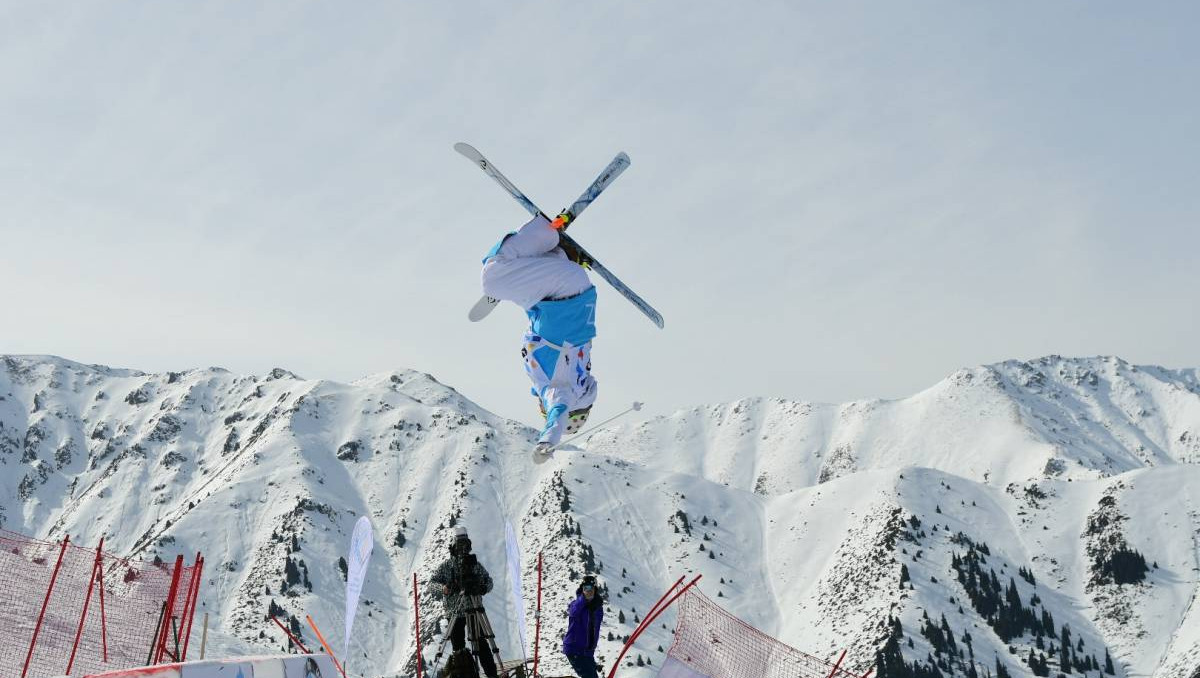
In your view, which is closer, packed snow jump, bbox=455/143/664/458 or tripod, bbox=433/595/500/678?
tripod, bbox=433/595/500/678

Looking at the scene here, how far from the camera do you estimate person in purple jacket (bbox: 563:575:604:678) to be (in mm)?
16875

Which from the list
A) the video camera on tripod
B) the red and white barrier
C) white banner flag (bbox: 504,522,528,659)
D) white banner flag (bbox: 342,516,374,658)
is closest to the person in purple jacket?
white banner flag (bbox: 504,522,528,659)

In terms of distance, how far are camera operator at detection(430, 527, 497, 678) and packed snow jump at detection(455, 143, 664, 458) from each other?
9.66 ft

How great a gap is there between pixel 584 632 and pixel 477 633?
191 cm

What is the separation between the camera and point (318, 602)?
19250cm

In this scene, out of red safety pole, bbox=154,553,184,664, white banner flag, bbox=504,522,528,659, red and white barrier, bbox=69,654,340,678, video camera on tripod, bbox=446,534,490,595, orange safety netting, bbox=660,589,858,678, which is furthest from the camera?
red safety pole, bbox=154,553,184,664

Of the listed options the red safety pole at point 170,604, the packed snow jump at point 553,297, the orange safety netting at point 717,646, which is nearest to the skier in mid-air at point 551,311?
the packed snow jump at point 553,297

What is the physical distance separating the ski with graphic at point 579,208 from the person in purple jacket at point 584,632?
6272mm

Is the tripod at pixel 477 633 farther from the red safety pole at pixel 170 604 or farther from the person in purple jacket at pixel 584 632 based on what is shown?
the red safety pole at pixel 170 604

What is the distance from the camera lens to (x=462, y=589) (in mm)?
16562

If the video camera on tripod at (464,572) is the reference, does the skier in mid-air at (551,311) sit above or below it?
above

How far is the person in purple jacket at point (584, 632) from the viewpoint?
16875 millimetres

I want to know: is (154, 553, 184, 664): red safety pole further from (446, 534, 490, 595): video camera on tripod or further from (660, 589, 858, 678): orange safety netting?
(660, 589, 858, 678): orange safety netting

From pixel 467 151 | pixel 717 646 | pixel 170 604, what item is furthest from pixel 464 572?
pixel 467 151
